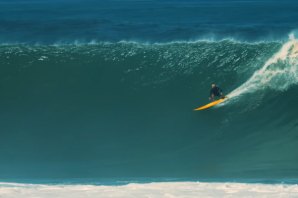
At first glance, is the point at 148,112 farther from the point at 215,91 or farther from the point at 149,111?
the point at 215,91

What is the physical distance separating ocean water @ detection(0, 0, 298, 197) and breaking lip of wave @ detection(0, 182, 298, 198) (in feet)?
0.16

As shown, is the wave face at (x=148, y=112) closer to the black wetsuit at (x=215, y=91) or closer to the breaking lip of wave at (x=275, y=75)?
the breaking lip of wave at (x=275, y=75)

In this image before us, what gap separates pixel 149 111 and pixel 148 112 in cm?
8

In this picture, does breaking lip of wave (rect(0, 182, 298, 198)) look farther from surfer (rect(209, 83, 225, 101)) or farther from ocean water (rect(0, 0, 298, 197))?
surfer (rect(209, 83, 225, 101))

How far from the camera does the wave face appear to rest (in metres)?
20.9

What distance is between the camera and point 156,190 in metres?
18.5

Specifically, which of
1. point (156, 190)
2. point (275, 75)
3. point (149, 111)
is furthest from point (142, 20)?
point (156, 190)

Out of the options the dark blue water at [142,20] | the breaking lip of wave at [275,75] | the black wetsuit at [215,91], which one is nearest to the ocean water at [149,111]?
the breaking lip of wave at [275,75]

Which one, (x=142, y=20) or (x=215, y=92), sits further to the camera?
(x=142, y=20)

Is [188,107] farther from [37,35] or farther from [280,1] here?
[280,1]

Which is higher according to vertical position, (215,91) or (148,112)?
(215,91)

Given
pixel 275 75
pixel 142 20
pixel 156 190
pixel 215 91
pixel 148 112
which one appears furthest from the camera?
pixel 142 20

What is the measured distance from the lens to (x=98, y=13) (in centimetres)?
3838

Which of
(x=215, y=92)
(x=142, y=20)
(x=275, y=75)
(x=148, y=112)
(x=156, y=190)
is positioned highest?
(x=142, y=20)
